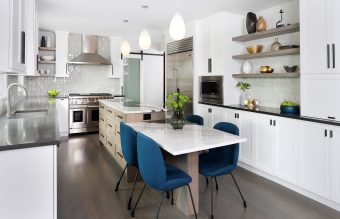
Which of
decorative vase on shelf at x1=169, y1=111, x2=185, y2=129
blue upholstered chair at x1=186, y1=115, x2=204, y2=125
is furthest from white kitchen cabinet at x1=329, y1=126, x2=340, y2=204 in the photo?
decorative vase on shelf at x1=169, y1=111, x2=185, y2=129

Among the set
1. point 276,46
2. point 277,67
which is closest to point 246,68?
point 277,67

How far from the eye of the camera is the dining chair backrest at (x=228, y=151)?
254 centimetres

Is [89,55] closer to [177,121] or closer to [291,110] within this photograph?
[177,121]

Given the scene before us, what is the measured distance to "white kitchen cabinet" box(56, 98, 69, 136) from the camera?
5915 mm

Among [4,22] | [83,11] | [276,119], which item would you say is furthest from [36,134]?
[83,11]

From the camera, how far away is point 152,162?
80.3 inches

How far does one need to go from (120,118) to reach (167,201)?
150 cm

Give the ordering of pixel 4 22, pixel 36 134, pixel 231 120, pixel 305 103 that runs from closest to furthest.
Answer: pixel 4 22
pixel 36 134
pixel 305 103
pixel 231 120

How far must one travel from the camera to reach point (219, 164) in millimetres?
2625

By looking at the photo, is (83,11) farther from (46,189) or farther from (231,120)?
(46,189)

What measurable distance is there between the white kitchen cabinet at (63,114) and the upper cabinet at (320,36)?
5.10 metres

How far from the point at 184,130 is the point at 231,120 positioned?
162 centimetres

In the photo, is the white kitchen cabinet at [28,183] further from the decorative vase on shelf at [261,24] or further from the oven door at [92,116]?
the oven door at [92,116]

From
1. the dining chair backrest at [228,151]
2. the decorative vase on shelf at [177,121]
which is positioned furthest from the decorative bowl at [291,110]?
the decorative vase on shelf at [177,121]
